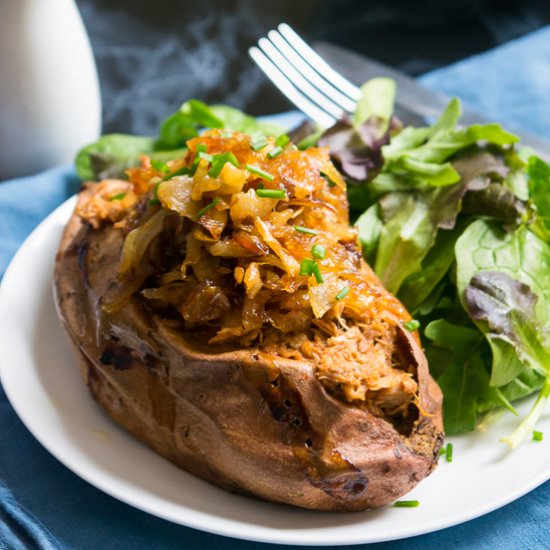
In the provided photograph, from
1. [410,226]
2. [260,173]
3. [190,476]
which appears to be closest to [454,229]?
[410,226]

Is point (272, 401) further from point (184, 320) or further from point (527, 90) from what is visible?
point (527, 90)

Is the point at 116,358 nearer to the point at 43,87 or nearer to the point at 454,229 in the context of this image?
the point at 454,229

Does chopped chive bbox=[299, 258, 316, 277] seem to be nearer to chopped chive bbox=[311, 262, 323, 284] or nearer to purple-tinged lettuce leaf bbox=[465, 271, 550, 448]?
chopped chive bbox=[311, 262, 323, 284]

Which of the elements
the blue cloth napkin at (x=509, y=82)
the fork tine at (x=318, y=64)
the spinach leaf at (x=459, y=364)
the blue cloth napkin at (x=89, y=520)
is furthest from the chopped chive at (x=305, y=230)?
the blue cloth napkin at (x=509, y=82)

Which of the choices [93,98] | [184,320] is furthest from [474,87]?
[184,320]

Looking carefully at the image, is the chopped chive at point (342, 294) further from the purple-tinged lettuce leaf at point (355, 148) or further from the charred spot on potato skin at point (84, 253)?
the purple-tinged lettuce leaf at point (355, 148)

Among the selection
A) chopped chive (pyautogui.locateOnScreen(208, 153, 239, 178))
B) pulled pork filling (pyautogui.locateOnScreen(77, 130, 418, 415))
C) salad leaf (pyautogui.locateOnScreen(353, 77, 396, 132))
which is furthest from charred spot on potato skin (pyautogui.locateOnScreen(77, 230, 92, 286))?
salad leaf (pyautogui.locateOnScreen(353, 77, 396, 132))
